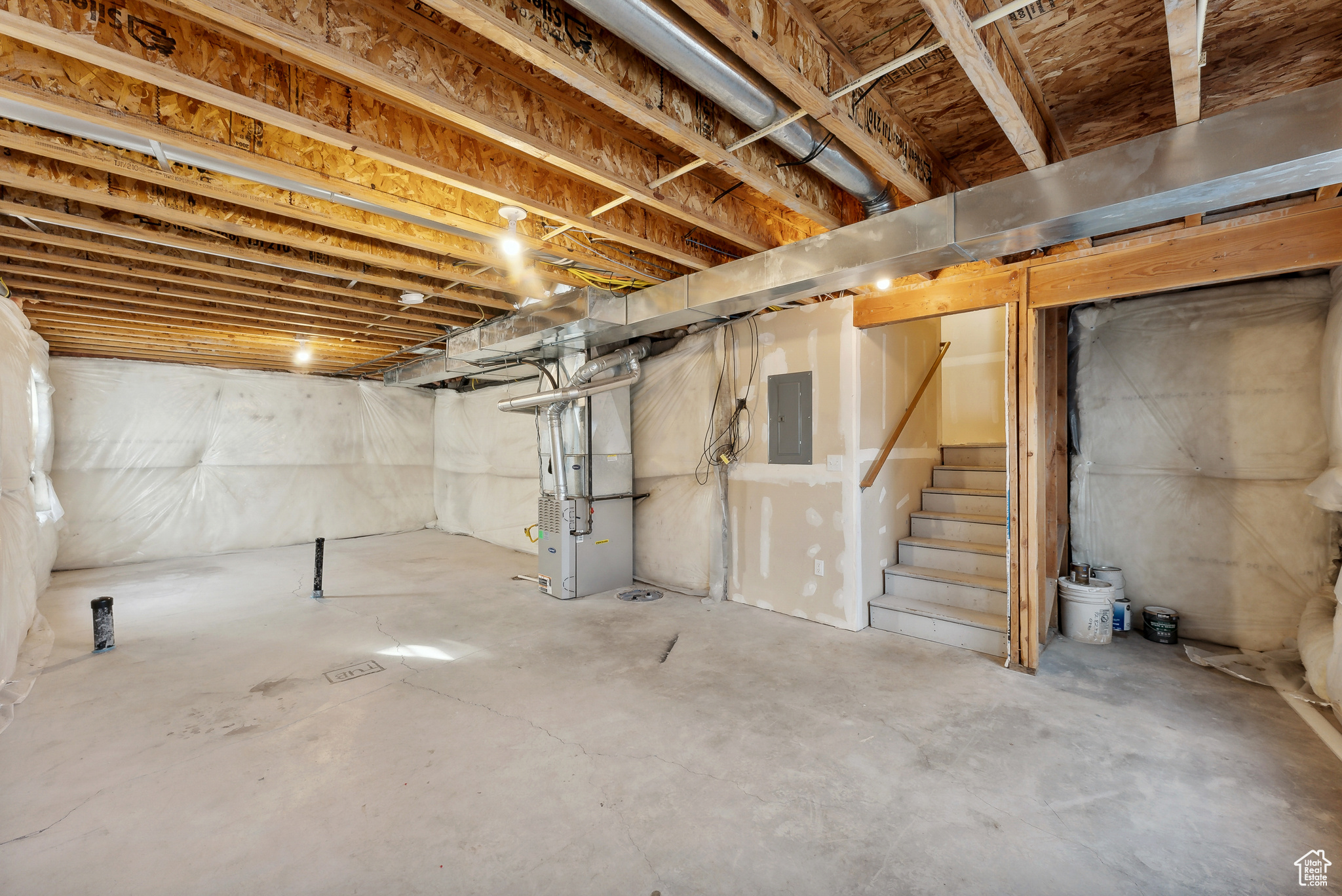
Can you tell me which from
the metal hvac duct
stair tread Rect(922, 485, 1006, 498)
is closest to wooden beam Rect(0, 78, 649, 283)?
the metal hvac duct

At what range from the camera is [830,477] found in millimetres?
3756

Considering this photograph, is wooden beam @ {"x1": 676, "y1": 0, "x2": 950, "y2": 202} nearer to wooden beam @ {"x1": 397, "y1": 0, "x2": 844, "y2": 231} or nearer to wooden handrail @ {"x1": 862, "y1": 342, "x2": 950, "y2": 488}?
wooden beam @ {"x1": 397, "y1": 0, "x2": 844, "y2": 231}

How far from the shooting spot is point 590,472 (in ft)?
15.0

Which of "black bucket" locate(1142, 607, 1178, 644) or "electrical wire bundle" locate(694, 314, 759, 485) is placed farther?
"electrical wire bundle" locate(694, 314, 759, 485)

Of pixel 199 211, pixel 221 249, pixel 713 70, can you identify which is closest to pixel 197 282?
pixel 221 249

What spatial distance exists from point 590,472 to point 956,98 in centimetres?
337

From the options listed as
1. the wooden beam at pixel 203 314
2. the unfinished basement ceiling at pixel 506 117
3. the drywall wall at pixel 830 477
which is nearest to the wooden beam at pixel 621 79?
the unfinished basement ceiling at pixel 506 117

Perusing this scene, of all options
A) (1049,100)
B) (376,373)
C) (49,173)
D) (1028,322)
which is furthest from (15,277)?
(1028,322)

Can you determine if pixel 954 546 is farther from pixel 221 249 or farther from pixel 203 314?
pixel 203 314

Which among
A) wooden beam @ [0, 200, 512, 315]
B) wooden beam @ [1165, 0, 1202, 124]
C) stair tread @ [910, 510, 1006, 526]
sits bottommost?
stair tread @ [910, 510, 1006, 526]

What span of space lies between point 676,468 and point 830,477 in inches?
56.5

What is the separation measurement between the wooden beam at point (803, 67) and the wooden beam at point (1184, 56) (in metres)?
0.83

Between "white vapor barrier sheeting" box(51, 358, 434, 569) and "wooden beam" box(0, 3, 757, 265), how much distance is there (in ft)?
20.1

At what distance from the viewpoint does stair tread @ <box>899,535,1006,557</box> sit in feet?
12.0
